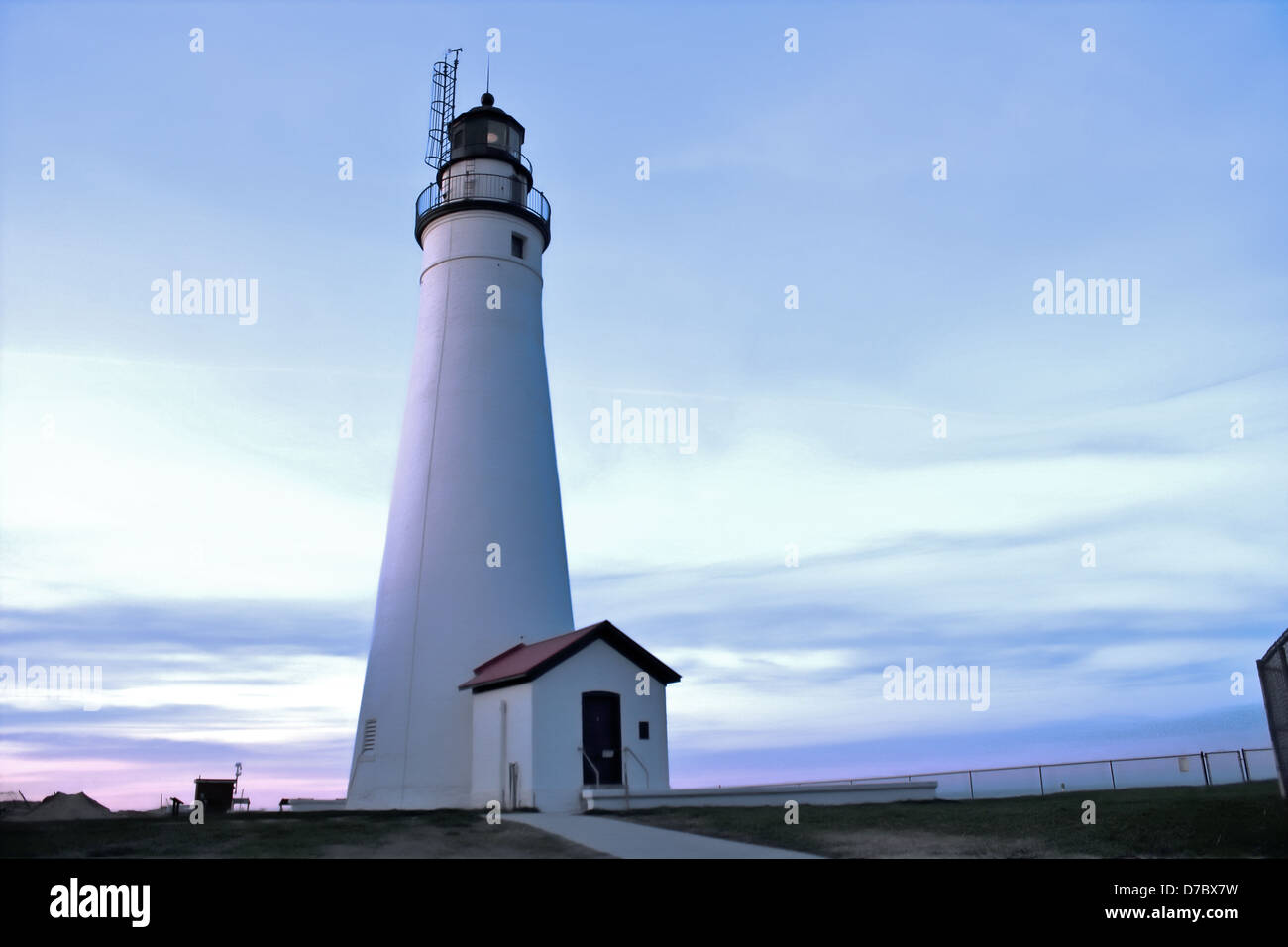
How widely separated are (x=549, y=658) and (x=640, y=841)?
6.82m

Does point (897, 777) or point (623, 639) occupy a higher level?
point (623, 639)

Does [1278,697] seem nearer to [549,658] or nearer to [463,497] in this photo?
[549,658]

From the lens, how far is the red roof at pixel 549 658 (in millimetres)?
18656

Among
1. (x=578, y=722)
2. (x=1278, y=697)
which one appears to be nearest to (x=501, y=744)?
(x=578, y=722)

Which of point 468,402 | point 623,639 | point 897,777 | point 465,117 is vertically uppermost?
point 465,117

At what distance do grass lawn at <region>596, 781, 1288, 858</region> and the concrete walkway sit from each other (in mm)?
483

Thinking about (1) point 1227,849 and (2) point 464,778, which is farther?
(2) point 464,778

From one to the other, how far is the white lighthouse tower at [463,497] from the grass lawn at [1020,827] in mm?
5938

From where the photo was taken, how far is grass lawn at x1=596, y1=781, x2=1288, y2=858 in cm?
1130
